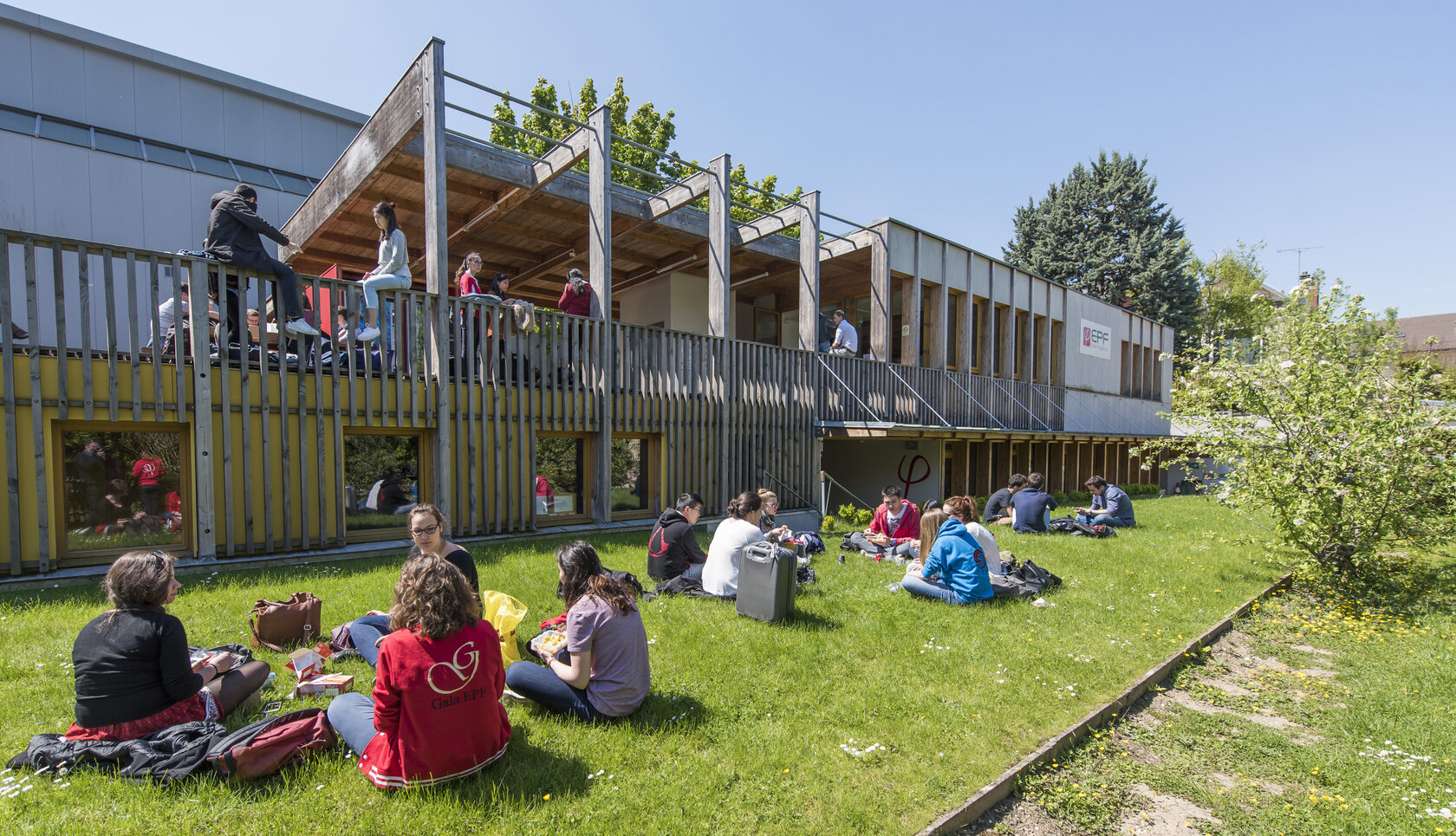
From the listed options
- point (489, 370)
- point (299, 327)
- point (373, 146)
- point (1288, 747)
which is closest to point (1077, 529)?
point (1288, 747)

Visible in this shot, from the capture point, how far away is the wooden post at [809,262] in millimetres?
13719

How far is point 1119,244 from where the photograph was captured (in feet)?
119

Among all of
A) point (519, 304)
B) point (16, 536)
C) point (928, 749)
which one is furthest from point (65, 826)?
point (519, 304)

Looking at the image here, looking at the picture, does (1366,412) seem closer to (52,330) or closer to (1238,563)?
(1238,563)

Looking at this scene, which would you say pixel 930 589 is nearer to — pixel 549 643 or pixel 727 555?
pixel 727 555

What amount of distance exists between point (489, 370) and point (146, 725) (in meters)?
5.99

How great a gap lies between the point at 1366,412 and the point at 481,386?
37.2 ft

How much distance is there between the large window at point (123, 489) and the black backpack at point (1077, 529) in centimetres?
1268

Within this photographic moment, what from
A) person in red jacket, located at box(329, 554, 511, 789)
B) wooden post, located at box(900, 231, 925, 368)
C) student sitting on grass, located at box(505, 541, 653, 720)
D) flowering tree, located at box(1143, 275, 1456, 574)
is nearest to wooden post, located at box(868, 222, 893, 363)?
wooden post, located at box(900, 231, 925, 368)

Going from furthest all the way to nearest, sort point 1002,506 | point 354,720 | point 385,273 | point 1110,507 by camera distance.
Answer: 1. point 1110,507
2. point 1002,506
3. point 385,273
4. point 354,720

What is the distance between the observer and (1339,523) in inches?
346

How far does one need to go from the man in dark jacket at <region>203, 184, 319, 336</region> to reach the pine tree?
36.1m

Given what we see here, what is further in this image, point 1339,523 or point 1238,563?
point 1238,563

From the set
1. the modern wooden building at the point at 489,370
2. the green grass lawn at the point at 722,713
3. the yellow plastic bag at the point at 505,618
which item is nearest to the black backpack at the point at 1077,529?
the modern wooden building at the point at 489,370
